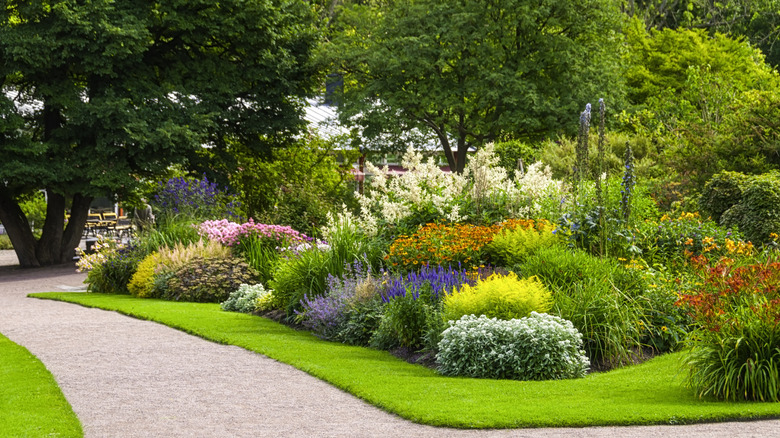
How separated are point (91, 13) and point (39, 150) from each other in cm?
354

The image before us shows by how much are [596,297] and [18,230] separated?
61.4ft

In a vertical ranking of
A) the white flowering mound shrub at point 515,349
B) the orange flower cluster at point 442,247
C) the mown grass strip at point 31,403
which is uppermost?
the orange flower cluster at point 442,247

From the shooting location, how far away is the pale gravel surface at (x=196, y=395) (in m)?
6.23

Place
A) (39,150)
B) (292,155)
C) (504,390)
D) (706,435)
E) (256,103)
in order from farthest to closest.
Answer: (292,155) → (256,103) → (39,150) → (504,390) → (706,435)

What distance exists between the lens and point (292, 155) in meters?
27.0

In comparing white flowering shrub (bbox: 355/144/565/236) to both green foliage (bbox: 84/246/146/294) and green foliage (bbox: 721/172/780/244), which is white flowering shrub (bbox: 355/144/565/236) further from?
green foliage (bbox: 84/246/146/294)

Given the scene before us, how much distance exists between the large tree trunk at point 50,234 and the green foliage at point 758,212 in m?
17.3

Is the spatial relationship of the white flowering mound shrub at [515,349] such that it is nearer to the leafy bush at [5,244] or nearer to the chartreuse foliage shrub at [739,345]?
the chartreuse foliage shrub at [739,345]

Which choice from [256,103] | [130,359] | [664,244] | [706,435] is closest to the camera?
[706,435]

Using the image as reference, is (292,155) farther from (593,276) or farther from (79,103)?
(593,276)

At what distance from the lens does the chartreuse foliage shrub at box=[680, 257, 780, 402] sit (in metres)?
6.86

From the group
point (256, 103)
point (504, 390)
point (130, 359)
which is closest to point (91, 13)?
point (256, 103)

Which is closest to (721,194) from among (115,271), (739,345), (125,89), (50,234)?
(739,345)

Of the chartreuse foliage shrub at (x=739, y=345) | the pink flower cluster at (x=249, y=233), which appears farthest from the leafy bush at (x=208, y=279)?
the chartreuse foliage shrub at (x=739, y=345)
